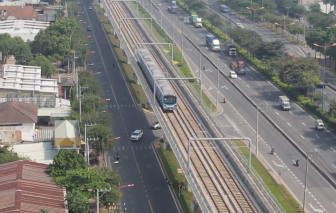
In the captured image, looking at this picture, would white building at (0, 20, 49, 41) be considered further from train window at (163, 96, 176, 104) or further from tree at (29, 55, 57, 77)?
train window at (163, 96, 176, 104)

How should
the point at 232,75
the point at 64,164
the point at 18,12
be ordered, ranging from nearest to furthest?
the point at 64,164 < the point at 232,75 < the point at 18,12

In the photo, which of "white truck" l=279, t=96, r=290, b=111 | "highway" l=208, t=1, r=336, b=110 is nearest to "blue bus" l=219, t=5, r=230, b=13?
"highway" l=208, t=1, r=336, b=110

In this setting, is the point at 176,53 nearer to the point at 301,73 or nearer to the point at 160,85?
the point at 301,73

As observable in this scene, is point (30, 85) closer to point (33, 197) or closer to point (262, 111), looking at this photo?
point (262, 111)

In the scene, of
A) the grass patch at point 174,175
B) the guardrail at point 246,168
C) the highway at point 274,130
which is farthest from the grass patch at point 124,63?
the grass patch at point 174,175

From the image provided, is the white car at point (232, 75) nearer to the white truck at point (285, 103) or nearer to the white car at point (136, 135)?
the white truck at point (285, 103)

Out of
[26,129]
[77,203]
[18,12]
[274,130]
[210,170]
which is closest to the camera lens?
[77,203]

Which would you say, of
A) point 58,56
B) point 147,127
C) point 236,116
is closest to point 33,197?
point 147,127

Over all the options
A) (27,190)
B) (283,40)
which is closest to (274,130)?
(27,190)
